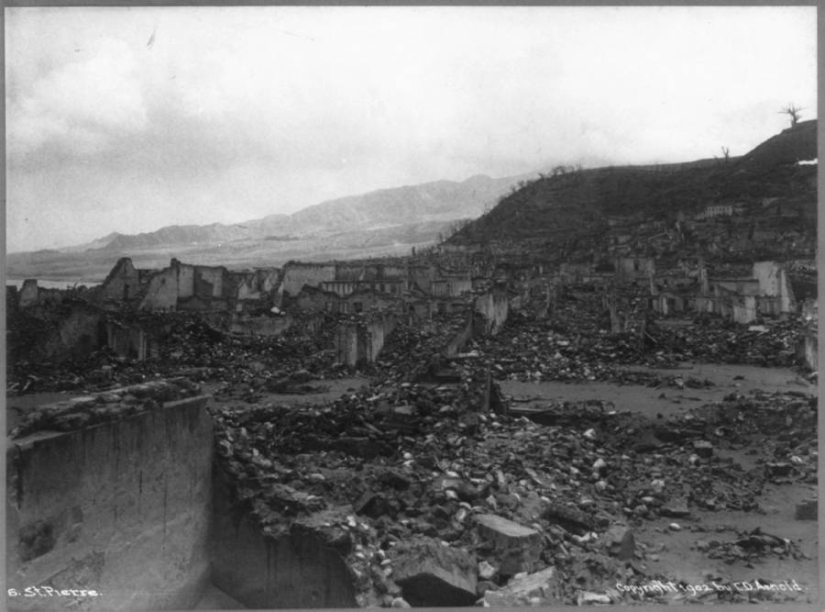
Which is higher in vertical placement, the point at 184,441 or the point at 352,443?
the point at 184,441

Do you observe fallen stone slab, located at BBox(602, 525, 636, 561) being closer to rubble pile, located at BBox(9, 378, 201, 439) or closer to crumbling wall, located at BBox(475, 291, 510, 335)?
rubble pile, located at BBox(9, 378, 201, 439)

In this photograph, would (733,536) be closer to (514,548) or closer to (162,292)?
(514,548)

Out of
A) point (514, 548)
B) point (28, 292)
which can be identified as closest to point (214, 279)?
point (28, 292)

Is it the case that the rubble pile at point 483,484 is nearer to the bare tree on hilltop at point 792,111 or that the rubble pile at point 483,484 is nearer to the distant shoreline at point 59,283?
the distant shoreline at point 59,283

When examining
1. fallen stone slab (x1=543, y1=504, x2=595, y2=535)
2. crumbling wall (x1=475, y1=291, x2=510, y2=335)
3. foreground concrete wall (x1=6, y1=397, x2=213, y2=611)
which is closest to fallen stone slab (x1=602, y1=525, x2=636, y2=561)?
fallen stone slab (x1=543, y1=504, x2=595, y2=535)

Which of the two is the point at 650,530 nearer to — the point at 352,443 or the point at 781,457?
the point at 781,457

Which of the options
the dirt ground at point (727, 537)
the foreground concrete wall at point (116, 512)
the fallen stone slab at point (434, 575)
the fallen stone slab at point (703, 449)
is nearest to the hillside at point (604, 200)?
the fallen stone slab at point (703, 449)

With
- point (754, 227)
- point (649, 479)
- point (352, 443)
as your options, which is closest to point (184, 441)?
point (352, 443)
